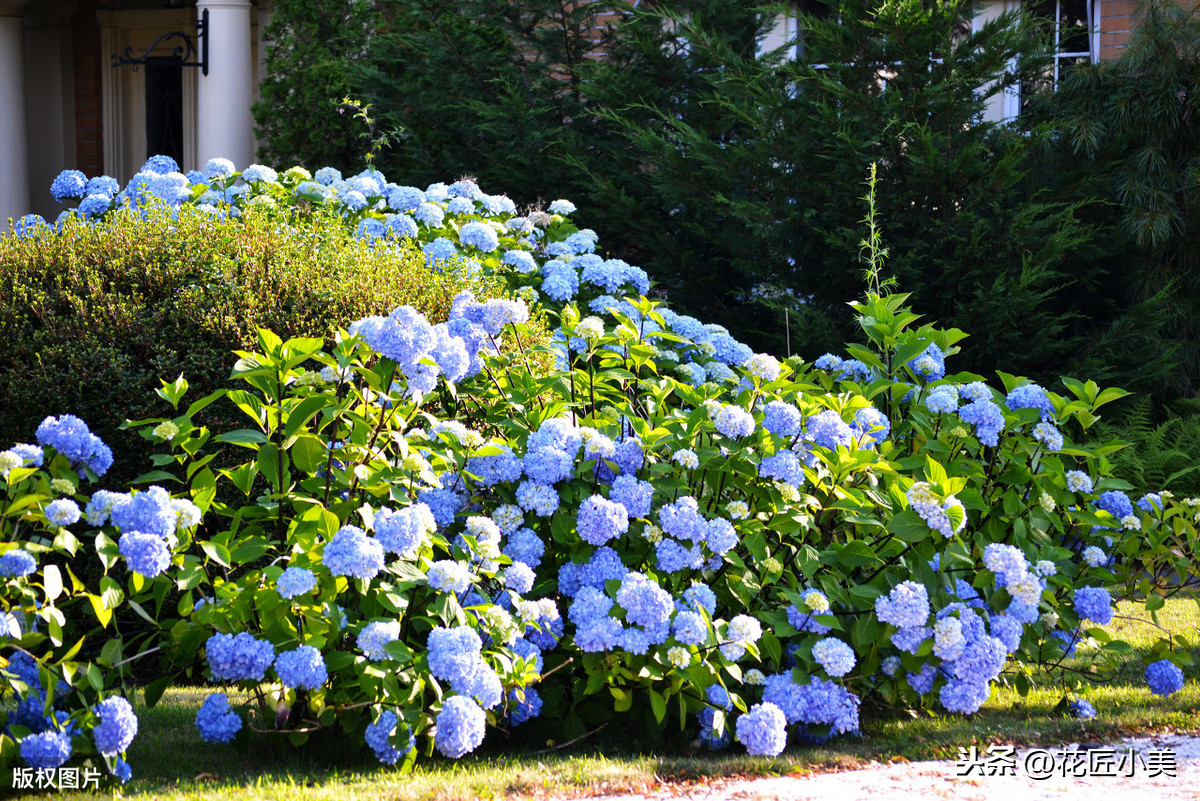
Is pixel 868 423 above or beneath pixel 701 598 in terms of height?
above

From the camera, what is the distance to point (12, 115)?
9.39 m

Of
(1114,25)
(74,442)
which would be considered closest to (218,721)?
(74,442)

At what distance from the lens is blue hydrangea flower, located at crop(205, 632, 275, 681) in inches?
101

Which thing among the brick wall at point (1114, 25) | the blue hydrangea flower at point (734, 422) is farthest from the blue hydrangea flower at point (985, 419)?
the brick wall at point (1114, 25)

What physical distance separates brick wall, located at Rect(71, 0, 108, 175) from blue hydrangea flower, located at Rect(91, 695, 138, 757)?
31.6 feet

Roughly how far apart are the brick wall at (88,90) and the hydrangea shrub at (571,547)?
8477 millimetres

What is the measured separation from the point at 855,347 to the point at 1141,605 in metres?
2.17

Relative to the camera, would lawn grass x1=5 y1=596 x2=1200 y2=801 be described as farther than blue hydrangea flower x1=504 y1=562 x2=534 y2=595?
No

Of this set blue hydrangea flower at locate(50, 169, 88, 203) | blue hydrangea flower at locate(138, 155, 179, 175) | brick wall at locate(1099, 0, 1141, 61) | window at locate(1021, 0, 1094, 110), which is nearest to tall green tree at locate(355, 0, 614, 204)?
blue hydrangea flower at locate(138, 155, 179, 175)

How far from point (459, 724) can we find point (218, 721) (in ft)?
2.26

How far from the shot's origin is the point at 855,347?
151 inches

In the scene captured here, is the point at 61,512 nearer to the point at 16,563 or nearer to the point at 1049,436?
the point at 16,563

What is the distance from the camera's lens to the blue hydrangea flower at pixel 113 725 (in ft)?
8.04

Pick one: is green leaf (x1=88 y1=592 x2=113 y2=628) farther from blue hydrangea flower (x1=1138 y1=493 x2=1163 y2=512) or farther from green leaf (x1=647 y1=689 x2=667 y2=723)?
blue hydrangea flower (x1=1138 y1=493 x2=1163 y2=512)
